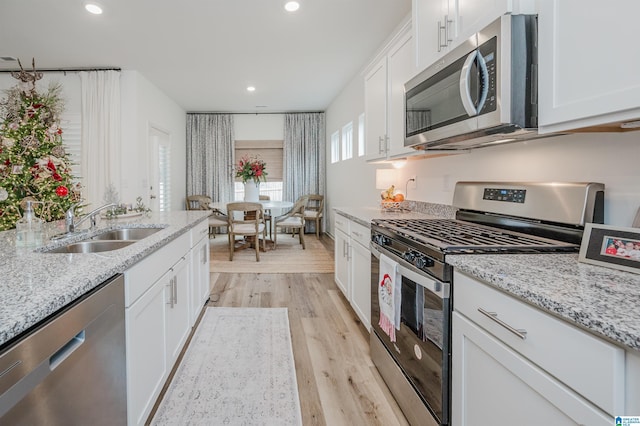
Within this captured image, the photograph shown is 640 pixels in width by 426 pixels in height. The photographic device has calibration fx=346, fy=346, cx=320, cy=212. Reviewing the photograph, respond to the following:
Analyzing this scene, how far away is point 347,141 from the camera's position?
5.86m

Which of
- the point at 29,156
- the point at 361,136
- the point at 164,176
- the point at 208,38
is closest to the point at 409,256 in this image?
the point at 29,156

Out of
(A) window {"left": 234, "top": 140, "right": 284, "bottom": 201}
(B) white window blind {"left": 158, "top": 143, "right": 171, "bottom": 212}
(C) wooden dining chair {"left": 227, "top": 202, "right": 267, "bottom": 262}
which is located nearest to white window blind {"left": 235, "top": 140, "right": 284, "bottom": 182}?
(A) window {"left": 234, "top": 140, "right": 284, "bottom": 201}

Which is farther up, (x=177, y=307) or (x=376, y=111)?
(x=376, y=111)

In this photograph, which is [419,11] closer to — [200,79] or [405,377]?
[405,377]

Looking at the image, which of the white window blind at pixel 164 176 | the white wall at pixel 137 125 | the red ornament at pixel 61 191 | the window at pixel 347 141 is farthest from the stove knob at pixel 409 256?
the white window blind at pixel 164 176

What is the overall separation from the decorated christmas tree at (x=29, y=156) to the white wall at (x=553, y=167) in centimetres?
246

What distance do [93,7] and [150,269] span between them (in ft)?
9.21

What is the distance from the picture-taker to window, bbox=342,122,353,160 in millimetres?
5621

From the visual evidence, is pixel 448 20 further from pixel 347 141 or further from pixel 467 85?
pixel 347 141

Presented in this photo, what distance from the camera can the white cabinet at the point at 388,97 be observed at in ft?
7.92

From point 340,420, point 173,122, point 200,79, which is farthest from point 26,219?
point 173,122

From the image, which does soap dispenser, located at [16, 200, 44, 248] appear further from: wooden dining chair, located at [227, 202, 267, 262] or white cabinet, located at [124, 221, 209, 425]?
wooden dining chair, located at [227, 202, 267, 262]

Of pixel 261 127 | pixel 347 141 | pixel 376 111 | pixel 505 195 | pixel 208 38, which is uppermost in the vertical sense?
pixel 208 38

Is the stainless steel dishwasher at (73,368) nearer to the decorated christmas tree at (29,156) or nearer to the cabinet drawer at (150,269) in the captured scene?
the cabinet drawer at (150,269)
